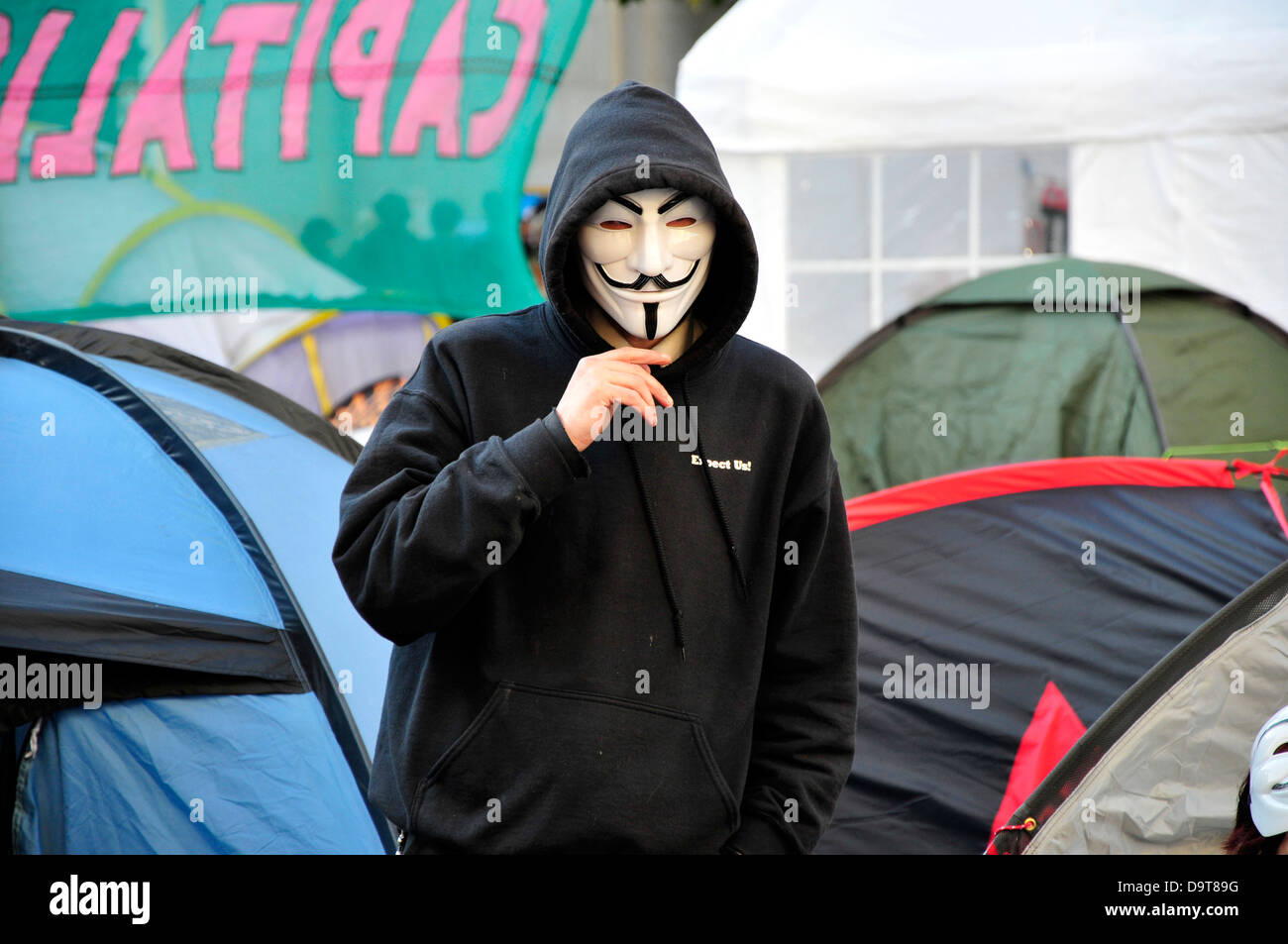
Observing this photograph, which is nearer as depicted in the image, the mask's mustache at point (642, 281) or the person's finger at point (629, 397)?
the person's finger at point (629, 397)

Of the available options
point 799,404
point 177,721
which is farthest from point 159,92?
point 799,404

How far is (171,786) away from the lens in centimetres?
225

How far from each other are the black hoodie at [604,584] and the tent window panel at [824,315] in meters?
2.93

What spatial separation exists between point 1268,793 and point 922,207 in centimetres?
295

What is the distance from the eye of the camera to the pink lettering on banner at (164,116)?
13.4 ft

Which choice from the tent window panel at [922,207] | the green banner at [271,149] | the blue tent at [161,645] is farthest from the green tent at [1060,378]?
the blue tent at [161,645]

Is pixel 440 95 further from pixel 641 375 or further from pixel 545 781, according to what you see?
pixel 545 781

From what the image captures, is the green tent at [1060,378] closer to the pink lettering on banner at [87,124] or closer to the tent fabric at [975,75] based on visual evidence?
the tent fabric at [975,75]

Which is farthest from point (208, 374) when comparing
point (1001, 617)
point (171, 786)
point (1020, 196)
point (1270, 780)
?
point (1020, 196)

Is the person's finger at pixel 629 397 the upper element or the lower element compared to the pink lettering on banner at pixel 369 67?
lower

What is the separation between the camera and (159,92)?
4.11 metres

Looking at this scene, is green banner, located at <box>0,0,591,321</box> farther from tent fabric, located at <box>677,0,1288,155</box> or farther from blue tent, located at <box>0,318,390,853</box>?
blue tent, located at <box>0,318,390,853</box>

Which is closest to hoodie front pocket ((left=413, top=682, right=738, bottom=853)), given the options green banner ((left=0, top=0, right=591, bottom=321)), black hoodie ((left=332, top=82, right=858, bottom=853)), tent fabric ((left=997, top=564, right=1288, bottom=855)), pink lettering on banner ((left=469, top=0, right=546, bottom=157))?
→ black hoodie ((left=332, top=82, right=858, bottom=853))

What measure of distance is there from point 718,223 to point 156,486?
4.96 ft
